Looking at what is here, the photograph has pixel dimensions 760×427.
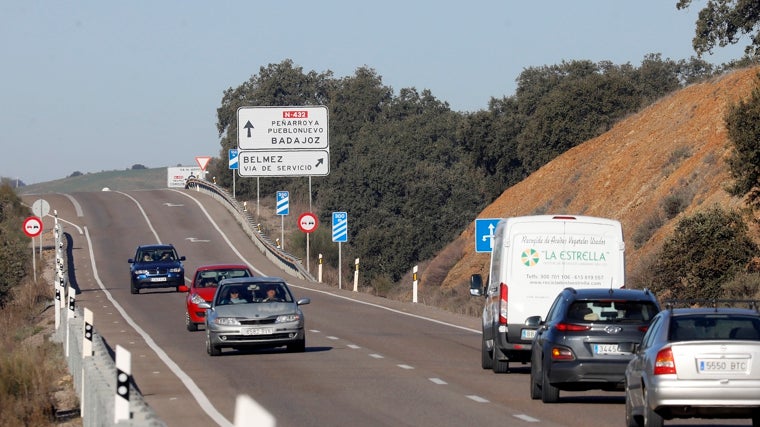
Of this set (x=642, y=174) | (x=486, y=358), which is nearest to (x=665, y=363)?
(x=486, y=358)

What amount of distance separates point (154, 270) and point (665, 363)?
34874 mm

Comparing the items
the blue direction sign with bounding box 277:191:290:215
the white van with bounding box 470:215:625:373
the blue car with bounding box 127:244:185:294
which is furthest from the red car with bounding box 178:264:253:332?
the blue direction sign with bounding box 277:191:290:215

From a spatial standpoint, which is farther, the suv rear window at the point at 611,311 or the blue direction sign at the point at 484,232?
the blue direction sign at the point at 484,232

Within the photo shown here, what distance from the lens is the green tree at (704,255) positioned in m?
31.3

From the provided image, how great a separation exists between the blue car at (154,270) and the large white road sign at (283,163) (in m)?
10.6

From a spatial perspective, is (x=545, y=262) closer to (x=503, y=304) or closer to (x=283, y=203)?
(x=503, y=304)

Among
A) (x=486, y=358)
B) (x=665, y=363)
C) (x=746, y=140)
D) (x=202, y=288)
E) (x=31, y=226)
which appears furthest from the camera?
(x=31, y=226)

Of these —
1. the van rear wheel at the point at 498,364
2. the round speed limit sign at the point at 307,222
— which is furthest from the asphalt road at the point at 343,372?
the round speed limit sign at the point at 307,222

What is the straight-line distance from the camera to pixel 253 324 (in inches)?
947

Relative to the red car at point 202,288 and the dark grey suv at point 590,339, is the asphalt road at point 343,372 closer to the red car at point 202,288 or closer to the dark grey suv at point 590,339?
the dark grey suv at point 590,339

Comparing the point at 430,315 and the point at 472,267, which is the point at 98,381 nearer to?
the point at 430,315

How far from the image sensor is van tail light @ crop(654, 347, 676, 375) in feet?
42.6

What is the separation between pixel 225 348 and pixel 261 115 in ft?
108

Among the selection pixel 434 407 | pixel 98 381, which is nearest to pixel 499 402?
pixel 434 407
